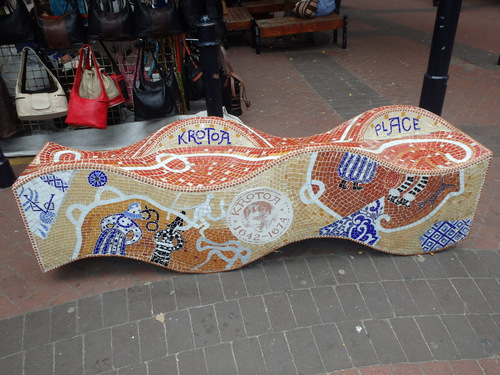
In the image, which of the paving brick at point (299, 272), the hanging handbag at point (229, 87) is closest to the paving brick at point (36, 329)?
the paving brick at point (299, 272)

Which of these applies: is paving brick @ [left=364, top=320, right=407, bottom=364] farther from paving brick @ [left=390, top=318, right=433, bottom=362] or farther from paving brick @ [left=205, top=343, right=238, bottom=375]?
paving brick @ [left=205, top=343, right=238, bottom=375]

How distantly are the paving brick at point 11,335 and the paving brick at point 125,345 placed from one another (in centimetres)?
56

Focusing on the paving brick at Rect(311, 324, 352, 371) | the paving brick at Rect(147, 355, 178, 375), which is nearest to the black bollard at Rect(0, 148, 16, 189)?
the paving brick at Rect(147, 355, 178, 375)

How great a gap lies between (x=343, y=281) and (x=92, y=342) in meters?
1.86

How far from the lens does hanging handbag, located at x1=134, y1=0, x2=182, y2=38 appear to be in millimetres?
4645

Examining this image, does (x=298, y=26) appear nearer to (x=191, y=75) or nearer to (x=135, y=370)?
(x=191, y=75)

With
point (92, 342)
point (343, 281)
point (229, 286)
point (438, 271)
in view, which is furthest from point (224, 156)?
point (438, 271)

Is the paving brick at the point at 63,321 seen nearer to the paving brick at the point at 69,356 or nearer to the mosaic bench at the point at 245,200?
the paving brick at the point at 69,356

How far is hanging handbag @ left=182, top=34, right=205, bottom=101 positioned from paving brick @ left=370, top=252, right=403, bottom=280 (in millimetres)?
3032

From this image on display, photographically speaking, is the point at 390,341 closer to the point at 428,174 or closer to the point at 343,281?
the point at 343,281

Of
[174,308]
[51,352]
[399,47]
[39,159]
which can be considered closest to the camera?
[51,352]

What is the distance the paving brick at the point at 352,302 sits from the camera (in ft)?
9.86

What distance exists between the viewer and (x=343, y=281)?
330 centimetres

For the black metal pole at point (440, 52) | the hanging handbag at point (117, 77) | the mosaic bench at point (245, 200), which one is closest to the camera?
the mosaic bench at point (245, 200)
